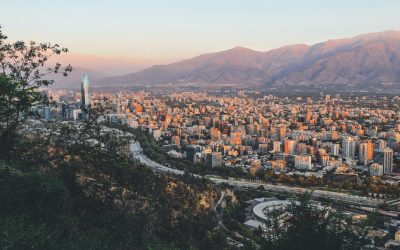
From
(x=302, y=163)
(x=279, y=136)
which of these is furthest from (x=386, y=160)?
(x=279, y=136)

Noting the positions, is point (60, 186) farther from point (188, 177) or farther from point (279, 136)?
point (279, 136)

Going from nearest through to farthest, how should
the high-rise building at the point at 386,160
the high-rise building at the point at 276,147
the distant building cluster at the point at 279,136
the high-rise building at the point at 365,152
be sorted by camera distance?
the high-rise building at the point at 386,160 → the distant building cluster at the point at 279,136 → the high-rise building at the point at 365,152 → the high-rise building at the point at 276,147

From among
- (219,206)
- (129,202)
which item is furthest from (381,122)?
(129,202)

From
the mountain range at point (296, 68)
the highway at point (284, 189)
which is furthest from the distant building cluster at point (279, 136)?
the mountain range at point (296, 68)

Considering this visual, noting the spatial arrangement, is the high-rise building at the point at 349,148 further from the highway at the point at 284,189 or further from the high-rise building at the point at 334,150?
the highway at the point at 284,189

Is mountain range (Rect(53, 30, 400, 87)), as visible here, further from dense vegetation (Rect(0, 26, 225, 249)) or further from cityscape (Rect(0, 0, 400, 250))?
dense vegetation (Rect(0, 26, 225, 249))

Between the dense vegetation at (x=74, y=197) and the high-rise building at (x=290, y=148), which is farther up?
the dense vegetation at (x=74, y=197)

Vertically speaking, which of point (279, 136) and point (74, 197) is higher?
point (74, 197)

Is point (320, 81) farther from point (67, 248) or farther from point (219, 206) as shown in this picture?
point (67, 248)
